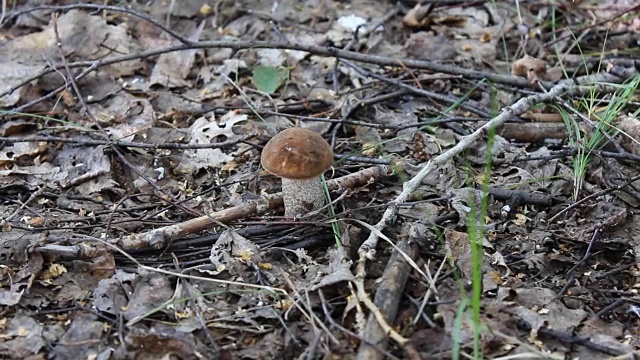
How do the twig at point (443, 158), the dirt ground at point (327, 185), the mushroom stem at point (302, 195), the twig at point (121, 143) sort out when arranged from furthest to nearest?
1. the twig at point (121, 143)
2. the mushroom stem at point (302, 195)
3. the twig at point (443, 158)
4. the dirt ground at point (327, 185)

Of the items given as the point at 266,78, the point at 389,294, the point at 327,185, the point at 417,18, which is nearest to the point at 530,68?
the point at 417,18

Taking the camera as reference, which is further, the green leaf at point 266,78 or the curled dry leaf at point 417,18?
the curled dry leaf at point 417,18

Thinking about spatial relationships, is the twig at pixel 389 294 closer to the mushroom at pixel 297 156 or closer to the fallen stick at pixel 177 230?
the mushroom at pixel 297 156

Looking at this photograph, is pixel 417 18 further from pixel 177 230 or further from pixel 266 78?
pixel 177 230

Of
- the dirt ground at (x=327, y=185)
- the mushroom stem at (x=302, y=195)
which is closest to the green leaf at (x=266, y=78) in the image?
the dirt ground at (x=327, y=185)

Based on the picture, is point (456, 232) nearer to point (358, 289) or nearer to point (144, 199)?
point (358, 289)

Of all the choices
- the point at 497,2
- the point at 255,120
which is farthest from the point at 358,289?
the point at 497,2
